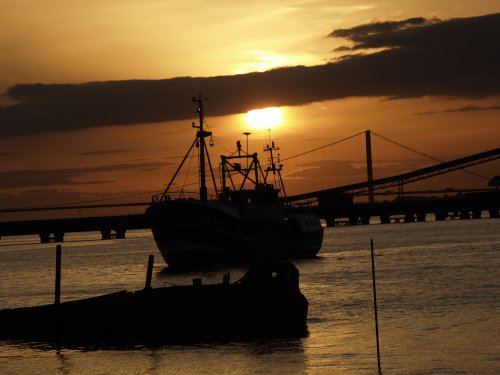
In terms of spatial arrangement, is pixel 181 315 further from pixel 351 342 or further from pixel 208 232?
pixel 208 232

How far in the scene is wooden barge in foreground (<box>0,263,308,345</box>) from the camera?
44.4m

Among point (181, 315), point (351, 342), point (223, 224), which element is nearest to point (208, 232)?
point (223, 224)

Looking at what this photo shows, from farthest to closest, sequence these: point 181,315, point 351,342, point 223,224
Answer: point 223,224 < point 181,315 < point 351,342

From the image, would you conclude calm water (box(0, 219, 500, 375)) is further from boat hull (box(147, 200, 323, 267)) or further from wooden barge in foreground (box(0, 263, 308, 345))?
boat hull (box(147, 200, 323, 267))

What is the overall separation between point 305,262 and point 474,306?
5312cm

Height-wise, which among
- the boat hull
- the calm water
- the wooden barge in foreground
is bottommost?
the calm water

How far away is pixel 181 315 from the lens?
4534 centimetres

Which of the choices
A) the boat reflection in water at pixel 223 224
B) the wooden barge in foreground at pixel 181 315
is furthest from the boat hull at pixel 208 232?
the wooden barge in foreground at pixel 181 315

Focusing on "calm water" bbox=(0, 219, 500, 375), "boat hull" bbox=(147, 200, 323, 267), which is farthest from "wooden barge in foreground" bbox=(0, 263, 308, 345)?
"boat hull" bbox=(147, 200, 323, 267)

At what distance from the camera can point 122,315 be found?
151ft

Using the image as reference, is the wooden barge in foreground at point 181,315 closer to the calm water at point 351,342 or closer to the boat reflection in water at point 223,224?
the calm water at point 351,342

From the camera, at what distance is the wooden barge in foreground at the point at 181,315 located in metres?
44.4

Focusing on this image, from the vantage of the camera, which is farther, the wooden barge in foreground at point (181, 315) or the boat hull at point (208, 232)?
the boat hull at point (208, 232)

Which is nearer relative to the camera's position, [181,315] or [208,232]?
[181,315]
